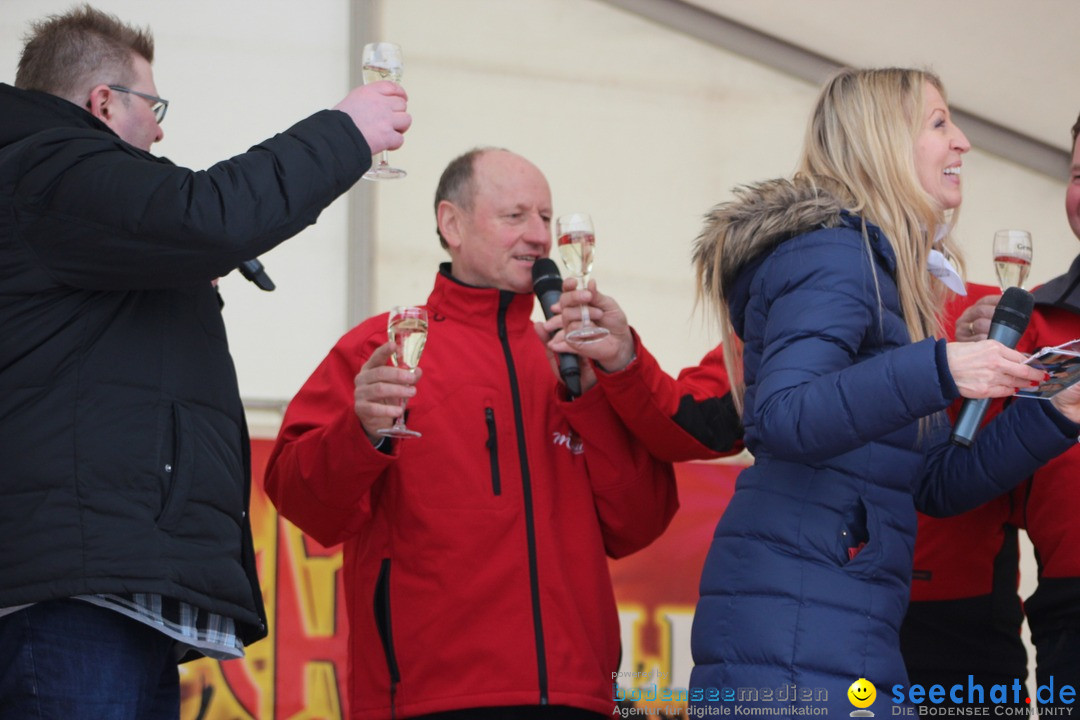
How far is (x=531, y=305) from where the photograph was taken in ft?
10.9

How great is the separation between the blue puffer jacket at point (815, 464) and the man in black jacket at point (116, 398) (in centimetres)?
78

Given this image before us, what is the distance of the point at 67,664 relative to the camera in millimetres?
2104

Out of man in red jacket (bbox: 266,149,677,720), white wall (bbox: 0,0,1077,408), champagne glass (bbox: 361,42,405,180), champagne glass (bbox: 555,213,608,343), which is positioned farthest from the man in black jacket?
white wall (bbox: 0,0,1077,408)

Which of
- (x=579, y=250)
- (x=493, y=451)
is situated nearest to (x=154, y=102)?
(x=579, y=250)

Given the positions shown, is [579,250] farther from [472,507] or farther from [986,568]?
[986,568]

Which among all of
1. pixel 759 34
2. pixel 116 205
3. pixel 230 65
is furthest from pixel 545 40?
pixel 116 205

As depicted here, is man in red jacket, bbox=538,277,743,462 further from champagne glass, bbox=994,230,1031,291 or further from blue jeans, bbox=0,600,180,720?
blue jeans, bbox=0,600,180,720

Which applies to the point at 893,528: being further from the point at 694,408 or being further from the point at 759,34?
the point at 759,34

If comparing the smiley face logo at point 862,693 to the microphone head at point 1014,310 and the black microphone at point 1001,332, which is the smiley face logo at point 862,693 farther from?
the microphone head at point 1014,310

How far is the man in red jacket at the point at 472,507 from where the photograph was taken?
2834mm

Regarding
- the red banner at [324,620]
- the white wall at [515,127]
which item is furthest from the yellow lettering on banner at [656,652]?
the white wall at [515,127]

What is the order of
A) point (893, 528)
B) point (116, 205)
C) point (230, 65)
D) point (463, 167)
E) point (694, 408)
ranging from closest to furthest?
point (116, 205) < point (893, 528) < point (694, 408) < point (463, 167) < point (230, 65)

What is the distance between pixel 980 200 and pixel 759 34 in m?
0.97

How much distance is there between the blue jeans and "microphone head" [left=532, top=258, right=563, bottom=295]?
4.13 feet
